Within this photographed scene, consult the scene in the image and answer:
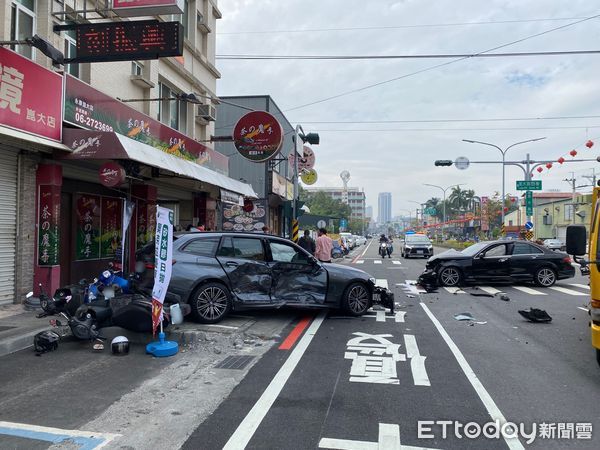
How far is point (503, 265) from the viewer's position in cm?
1412

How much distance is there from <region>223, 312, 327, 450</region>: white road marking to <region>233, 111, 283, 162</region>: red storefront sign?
1014cm

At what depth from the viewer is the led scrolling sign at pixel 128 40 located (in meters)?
8.70

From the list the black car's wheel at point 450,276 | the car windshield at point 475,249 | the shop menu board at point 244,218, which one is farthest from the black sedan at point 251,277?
the shop menu board at point 244,218

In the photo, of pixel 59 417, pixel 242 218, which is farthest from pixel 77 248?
pixel 242 218

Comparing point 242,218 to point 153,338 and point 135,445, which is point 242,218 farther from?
point 135,445

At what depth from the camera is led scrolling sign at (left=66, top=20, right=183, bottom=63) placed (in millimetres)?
8695

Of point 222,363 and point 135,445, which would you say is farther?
point 222,363

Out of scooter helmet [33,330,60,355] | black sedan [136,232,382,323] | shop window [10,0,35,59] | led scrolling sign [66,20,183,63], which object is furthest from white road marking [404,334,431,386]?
shop window [10,0,35,59]

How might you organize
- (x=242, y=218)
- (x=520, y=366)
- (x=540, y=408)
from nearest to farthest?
1. (x=540, y=408)
2. (x=520, y=366)
3. (x=242, y=218)

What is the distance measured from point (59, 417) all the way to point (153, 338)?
2545 millimetres

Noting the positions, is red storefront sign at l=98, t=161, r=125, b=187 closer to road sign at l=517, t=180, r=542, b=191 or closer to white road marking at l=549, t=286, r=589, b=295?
white road marking at l=549, t=286, r=589, b=295

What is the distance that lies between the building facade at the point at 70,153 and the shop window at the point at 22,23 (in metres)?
0.02

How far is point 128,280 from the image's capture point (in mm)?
8164

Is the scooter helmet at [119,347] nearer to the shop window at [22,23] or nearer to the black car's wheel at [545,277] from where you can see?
the shop window at [22,23]
